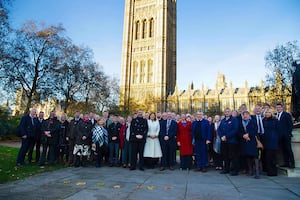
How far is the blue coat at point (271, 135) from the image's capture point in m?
6.20

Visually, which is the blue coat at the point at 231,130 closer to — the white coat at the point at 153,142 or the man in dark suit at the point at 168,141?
the man in dark suit at the point at 168,141

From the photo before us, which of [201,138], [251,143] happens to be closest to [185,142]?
[201,138]

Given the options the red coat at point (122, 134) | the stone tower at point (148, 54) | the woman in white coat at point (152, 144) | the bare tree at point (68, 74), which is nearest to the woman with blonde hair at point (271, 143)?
the woman in white coat at point (152, 144)

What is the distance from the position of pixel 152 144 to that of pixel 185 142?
3.89 feet

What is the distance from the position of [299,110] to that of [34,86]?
20.3 meters

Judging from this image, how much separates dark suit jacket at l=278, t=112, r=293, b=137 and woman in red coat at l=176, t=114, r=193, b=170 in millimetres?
2824

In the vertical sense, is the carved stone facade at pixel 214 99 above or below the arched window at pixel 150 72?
below

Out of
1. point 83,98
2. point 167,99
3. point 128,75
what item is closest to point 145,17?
A: point 128,75

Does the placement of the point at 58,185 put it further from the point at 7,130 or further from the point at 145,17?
the point at 145,17

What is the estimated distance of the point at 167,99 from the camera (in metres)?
57.6

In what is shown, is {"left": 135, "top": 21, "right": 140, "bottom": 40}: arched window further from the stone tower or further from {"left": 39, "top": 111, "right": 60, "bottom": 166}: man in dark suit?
{"left": 39, "top": 111, "right": 60, "bottom": 166}: man in dark suit

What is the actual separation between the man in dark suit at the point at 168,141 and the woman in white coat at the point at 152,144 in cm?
18

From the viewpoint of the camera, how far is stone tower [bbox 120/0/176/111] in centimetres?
5638

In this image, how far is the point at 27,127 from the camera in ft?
25.4
